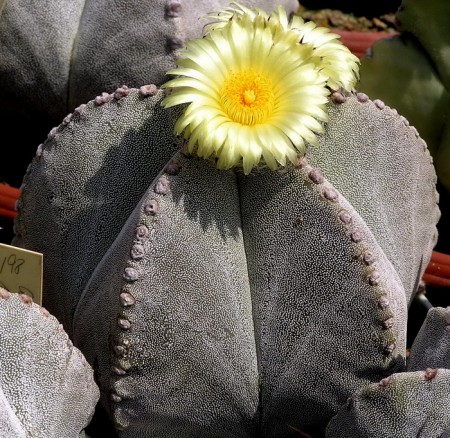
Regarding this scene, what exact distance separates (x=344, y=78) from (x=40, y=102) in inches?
25.0

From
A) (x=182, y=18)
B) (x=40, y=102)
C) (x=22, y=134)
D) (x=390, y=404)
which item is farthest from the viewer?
(x=22, y=134)

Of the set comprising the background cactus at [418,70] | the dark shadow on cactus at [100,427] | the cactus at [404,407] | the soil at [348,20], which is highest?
the background cactus at [418,70]

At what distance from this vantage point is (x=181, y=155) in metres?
0.87

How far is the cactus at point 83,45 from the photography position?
121 cm

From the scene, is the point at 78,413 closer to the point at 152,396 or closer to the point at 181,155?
the point at 152,396

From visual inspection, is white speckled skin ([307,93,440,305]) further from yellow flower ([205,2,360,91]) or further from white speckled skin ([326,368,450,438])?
white speckled skin ([326,368,450,438])

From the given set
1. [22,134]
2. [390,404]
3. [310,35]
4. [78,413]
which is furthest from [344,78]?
[22,134]

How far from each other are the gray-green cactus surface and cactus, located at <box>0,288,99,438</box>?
60 mm

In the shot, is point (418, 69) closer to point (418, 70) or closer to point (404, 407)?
point (418, 70)

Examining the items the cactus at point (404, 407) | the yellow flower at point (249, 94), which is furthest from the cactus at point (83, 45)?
the cactus at point (404, 407)

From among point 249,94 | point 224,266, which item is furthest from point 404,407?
point 249,94

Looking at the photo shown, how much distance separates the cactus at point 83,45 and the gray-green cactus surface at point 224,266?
276 millimetres

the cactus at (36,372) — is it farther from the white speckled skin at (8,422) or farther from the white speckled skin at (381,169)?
the white speckled skin at (381,169)

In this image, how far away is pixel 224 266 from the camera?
35.0 inches
